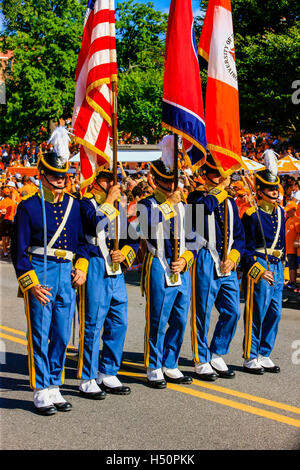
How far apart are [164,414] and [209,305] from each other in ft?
4.55

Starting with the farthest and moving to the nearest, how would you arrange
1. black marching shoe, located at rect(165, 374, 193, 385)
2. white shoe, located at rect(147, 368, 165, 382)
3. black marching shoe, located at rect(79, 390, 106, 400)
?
black marching shoe, located at rect(165, 374, 193, 385) → white shoe, located at rect(147, 368, 165, 382) → black marching shoe, located at rect(79, 390, 106, 400)

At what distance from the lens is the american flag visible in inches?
235

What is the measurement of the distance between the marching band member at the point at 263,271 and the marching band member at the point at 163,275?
72 centimetres

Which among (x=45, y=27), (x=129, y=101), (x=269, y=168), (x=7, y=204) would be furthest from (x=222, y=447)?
(x=45, y=27)

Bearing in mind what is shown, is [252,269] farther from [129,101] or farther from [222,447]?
[129,101]

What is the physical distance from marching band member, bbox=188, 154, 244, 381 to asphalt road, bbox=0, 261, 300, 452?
267 millimetres

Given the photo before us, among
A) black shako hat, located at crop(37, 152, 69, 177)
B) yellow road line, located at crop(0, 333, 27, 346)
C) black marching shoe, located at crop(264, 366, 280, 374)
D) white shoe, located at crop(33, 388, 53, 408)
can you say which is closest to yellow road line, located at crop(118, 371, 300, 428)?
black marching shoe, located at crop(264, 366, 280, 374)

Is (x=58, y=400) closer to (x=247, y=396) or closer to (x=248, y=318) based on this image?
(x=247, y=396)

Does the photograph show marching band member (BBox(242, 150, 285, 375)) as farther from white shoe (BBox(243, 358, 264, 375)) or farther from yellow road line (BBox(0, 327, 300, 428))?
yellow road line (BBox(0, 327, 300, 428))

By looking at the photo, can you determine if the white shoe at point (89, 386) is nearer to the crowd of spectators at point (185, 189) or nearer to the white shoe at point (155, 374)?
the white shoe at point (155, 374)

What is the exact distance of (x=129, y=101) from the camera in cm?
3647

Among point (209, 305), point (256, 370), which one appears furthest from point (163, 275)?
point (256, 370)

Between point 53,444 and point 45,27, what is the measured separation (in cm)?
3734
